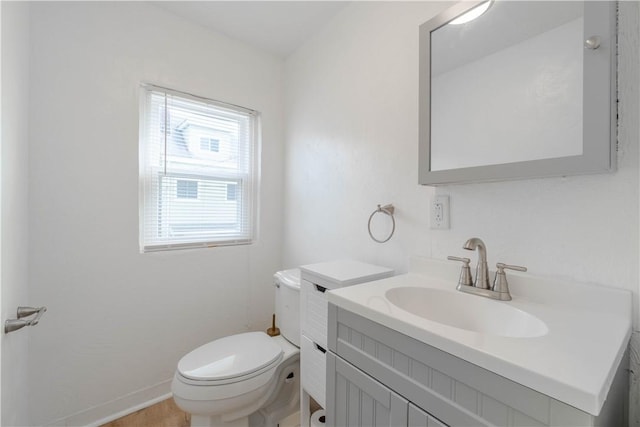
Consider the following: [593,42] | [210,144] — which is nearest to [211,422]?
[210,144]

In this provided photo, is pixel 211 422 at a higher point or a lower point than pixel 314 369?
lower

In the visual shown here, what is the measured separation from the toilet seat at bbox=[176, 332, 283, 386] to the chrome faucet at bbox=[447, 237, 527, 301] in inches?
39.2

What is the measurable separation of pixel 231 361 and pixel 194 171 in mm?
1222

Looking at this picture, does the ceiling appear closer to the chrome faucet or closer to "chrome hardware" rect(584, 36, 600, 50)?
"chrome hardware" rect(584, 36, 600, 50)

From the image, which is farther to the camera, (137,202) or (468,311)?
(137,202)

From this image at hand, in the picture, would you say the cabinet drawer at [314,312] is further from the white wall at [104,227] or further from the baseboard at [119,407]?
the baseboard at [119,407]

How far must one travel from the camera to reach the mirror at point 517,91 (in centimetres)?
74

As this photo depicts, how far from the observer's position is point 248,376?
1271 millimetres

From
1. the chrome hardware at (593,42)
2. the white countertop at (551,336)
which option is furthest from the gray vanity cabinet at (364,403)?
the chrome hardware at (593,42)

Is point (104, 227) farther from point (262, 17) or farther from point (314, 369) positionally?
point (262, 17)

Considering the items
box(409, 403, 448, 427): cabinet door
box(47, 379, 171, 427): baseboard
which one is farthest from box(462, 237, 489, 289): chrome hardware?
box(47, 379, 171, 427): baseboard

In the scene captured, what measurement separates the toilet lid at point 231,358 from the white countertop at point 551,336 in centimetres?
70

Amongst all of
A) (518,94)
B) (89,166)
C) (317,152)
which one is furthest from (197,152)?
(518,94)

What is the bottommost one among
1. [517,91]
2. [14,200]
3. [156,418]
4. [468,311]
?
[156,418]
